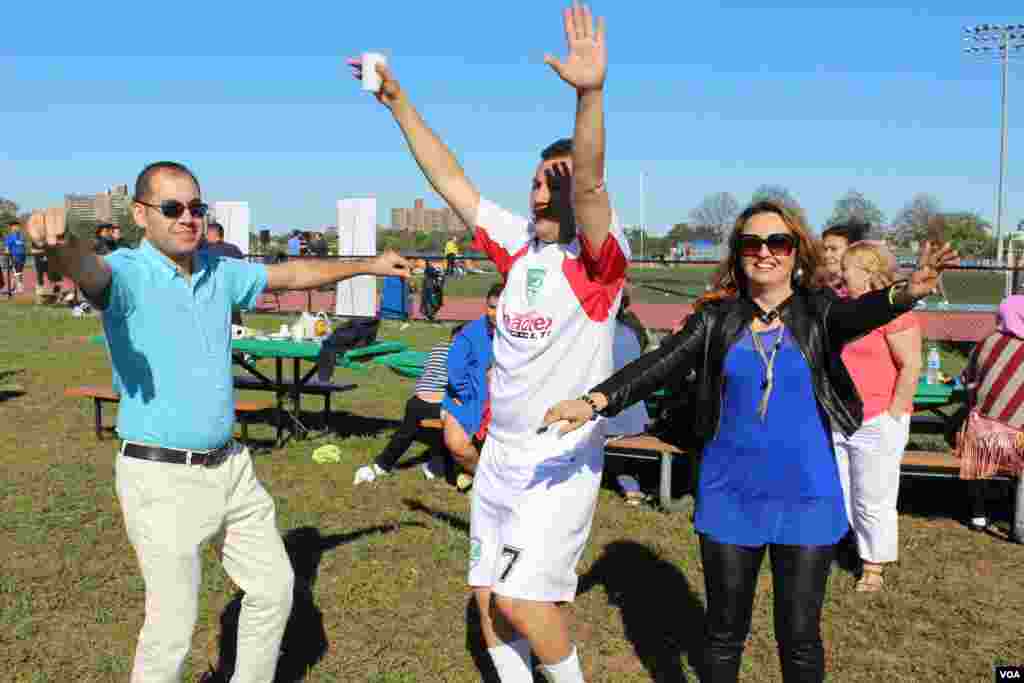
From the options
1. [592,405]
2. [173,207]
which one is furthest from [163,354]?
[592,405]

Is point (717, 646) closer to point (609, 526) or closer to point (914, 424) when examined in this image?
point (609, 526)

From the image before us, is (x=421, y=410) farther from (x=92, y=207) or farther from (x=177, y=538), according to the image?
(x=177, y=538)

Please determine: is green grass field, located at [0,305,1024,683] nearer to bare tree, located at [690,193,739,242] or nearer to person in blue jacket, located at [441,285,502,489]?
person in blue jacket, located at [441,285,502,489]

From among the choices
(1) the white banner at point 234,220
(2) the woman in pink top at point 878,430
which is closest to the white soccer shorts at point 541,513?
(2) the woman in pink top at point 878,430

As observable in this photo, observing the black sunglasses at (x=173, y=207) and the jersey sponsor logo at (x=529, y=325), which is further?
the black sunglasses at (x=173, y=207)

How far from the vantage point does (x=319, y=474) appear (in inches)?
304

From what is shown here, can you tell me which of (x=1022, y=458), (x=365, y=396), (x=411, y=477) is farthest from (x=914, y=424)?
(x=365, y=396)

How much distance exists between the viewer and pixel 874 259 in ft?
16.8

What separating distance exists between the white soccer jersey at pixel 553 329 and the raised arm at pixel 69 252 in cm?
126

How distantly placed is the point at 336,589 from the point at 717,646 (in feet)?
8.69

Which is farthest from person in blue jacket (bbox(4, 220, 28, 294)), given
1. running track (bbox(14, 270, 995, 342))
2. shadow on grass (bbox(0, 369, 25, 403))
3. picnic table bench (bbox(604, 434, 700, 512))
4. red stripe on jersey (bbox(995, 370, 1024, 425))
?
red stripe on jersey (bbox(995, 370, 1024, 425))

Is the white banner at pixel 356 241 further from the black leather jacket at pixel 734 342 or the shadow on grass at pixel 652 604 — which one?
the black leather jacket at pixel 734 342

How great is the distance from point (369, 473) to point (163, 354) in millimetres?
4519

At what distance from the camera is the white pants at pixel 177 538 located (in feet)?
10.2
